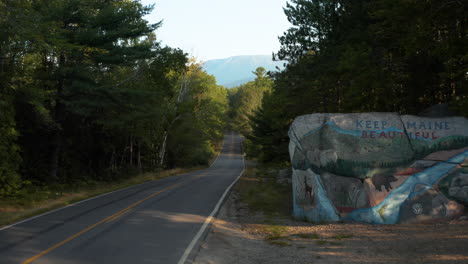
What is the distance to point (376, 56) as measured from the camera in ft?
58.3

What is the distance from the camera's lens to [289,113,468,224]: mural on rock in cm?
1363

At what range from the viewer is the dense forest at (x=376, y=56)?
14.5 meters

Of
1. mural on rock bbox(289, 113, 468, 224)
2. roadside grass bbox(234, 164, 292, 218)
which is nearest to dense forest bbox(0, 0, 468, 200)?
mural on rock bbox(289, 113, 468, 224)

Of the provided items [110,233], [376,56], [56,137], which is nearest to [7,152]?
[56,137]

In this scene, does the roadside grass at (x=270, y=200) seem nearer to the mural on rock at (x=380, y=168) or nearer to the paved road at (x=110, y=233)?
the mural on rock at (x=380, y=168)

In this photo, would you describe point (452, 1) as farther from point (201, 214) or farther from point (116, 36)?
point (116, 36)

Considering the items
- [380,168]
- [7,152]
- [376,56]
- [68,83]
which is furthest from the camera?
[68,83]

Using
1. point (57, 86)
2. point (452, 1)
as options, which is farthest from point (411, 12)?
point (57, 86)

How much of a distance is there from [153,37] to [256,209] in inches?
1078

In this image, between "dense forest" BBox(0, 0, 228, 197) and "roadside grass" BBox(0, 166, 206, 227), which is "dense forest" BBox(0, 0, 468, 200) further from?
"roadside grass" BBox(0, 166, 206, 227)

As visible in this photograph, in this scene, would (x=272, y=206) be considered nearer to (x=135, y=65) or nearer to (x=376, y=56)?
(x=376, y=56)

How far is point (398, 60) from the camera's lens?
17.3 m

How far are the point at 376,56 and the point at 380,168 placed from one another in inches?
231

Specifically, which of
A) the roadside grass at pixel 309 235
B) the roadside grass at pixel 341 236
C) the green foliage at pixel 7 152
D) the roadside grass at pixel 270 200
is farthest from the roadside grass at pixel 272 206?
the green foliage at pixel 7 152
